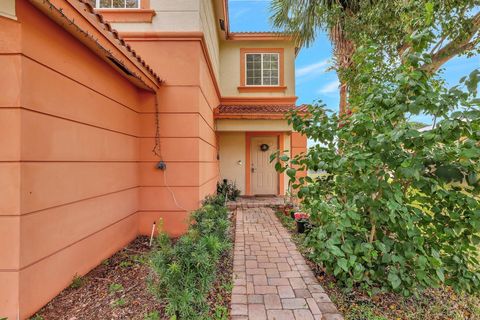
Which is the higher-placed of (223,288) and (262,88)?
(262,88)

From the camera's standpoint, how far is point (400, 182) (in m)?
2.21

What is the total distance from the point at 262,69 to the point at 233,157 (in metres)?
3.46

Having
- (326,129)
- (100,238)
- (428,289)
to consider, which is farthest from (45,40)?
(428,289)

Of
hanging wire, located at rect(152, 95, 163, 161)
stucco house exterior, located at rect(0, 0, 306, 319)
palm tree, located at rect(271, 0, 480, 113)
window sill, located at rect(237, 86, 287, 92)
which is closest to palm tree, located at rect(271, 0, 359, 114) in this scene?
palm tree, located at rect(271, 0, 480, 113)

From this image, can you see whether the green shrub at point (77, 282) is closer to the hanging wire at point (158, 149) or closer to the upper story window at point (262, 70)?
the hanging wire at point (158, 149)

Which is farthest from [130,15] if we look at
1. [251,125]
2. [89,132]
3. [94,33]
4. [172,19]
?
[251,125]

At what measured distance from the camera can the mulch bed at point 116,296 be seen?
216cm

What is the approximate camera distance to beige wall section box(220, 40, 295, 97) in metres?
8.47

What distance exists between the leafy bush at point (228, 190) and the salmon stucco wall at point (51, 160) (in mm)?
4384

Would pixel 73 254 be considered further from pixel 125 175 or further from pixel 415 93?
pixel 415 93

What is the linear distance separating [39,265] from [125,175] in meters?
1.76

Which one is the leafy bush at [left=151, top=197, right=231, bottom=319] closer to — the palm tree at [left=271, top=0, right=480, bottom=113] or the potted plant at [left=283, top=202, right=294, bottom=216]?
the palm tree at [left=271, top=0, right=480, bottom=113]

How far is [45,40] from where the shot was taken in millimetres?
2246

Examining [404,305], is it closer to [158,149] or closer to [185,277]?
[185,277]
